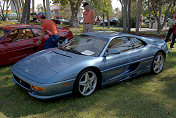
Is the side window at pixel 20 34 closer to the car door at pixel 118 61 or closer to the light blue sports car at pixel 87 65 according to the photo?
the light blue sports car at pixel 87 65

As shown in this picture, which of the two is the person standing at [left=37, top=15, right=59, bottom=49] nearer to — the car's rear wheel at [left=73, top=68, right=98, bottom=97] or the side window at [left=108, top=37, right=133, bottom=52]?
the side window at [left=108, top=37, right=133, bottom=52]

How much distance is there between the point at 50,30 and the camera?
571cm

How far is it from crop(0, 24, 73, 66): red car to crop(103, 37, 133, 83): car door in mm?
3092

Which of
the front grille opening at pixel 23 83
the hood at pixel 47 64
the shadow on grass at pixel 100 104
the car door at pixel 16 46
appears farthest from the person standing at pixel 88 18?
the front grille opening at pixel 23 83

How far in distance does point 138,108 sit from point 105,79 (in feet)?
3.06

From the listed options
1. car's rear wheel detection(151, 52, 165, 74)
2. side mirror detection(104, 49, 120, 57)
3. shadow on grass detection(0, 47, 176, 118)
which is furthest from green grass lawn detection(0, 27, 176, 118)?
side mirror detection(104, 49, 120, 57)

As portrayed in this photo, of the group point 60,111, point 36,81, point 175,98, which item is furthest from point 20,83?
point 175,98

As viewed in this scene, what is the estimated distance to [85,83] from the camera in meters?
3.67

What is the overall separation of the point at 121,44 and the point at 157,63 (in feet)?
4.56

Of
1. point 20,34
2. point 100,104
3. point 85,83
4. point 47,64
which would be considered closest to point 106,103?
point 100,104

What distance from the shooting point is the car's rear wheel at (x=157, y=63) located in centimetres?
502

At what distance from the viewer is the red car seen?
5664mm

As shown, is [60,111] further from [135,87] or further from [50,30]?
[50,30]

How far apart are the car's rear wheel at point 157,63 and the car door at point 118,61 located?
96cm
